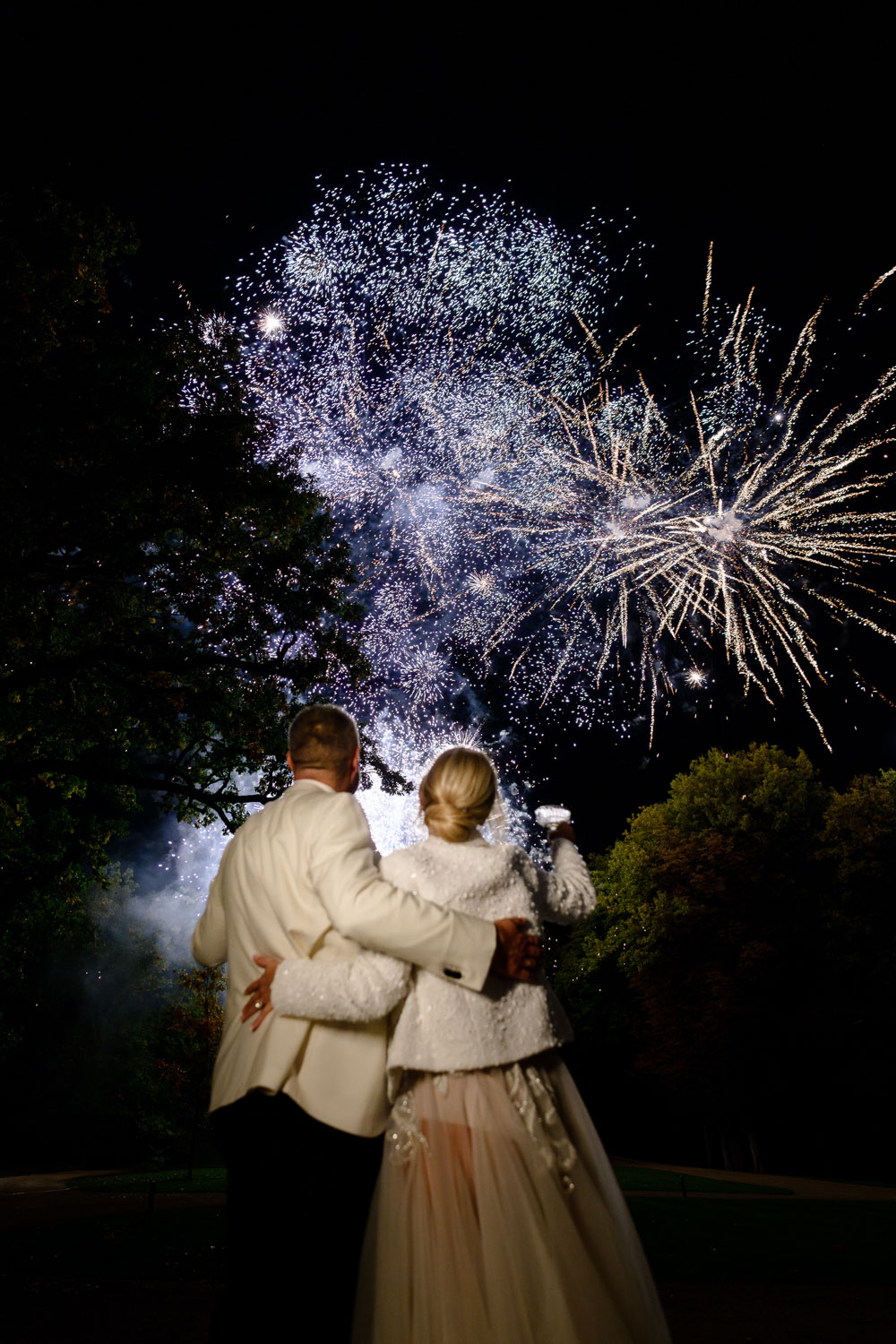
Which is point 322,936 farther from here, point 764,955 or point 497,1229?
point 764,955

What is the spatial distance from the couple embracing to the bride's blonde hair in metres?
0.15

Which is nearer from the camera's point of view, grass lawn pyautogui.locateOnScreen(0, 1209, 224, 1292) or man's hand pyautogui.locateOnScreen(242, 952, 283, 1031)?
man's hand pyautogui.locateOnScreen(242, 952, 283, 1031)

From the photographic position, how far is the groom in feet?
8.98

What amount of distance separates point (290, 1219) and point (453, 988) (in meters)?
0.89

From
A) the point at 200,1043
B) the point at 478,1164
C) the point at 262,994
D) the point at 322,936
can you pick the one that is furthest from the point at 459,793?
the point at 200,1043

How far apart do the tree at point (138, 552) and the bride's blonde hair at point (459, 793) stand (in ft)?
26.6

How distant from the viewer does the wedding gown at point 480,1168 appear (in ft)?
9.25

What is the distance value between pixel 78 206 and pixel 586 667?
→ 1206 centimetres

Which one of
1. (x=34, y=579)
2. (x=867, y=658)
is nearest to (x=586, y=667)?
(x=867, y=658)

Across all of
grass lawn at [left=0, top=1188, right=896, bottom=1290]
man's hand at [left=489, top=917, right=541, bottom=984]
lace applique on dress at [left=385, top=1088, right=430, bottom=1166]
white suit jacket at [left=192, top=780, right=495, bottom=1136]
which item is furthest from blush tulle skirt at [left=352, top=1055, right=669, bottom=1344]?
grass lawn at [left=0, top=1188, right=896, bottom=1290]

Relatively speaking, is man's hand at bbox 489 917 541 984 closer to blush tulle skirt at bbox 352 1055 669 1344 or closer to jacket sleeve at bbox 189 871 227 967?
blush tulle skirt at bbox 352 1055 669 1344

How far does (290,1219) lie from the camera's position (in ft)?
9.04

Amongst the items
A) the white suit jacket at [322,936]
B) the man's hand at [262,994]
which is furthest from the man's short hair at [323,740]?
the man's hand at [262,994]

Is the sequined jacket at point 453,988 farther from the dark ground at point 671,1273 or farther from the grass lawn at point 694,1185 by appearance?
the grass lawn at point 694,1185
